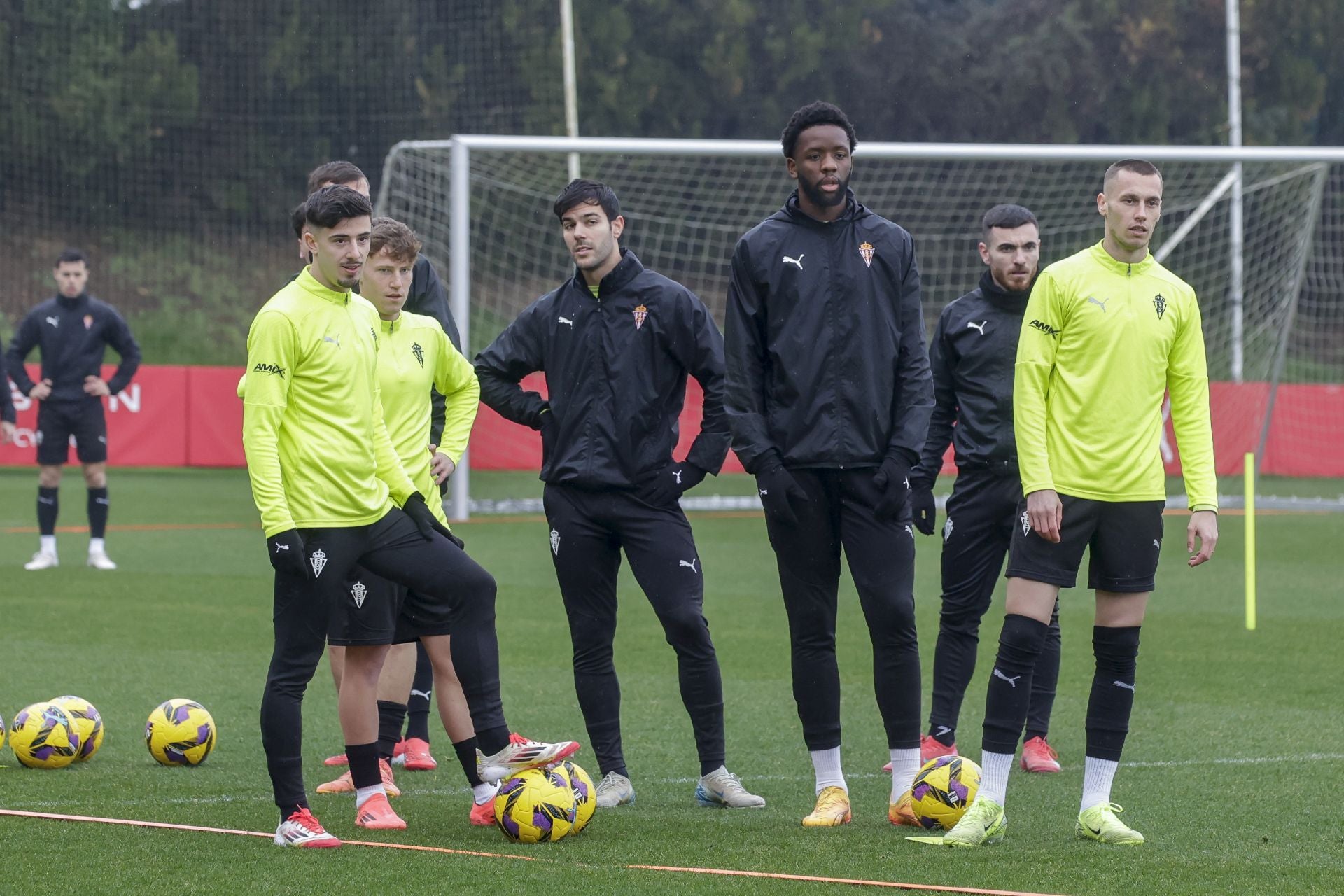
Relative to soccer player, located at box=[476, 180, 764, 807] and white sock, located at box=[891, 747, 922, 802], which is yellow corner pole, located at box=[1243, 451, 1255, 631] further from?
soccer player, located at box=[476, 180, 764, 807]

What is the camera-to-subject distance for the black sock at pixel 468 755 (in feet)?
18.6

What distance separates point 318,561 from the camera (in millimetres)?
5109

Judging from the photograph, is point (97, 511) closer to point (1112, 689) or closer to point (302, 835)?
point (302, 835)

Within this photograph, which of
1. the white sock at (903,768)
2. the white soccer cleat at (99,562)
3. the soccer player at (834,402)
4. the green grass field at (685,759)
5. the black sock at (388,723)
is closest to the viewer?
the green grass field at (685,759)

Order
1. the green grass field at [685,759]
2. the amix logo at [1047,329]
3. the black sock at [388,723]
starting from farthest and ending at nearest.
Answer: the black sock at [388,723] → the amix logo at [1047,329] → the green grass field at [685,759]

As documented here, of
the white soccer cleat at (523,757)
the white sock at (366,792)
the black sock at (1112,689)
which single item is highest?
the black sock at (1112,689)

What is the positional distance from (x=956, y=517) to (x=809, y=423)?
1.47m

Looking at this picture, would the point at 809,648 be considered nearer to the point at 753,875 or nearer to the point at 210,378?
the point at 753,875

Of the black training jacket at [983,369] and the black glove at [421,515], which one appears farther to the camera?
the black training jacket at [983,369]

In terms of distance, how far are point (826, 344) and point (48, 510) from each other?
8778 mm

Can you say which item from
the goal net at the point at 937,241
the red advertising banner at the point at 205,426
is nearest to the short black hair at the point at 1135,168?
the goal net at the point at 937,241

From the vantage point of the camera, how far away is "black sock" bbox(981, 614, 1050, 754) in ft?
17.0

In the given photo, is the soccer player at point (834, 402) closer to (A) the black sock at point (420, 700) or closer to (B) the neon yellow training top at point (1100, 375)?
(B) the neon yellow training top at point (1100, 375)

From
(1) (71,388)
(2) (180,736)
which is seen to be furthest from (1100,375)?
(1) (71,388)
